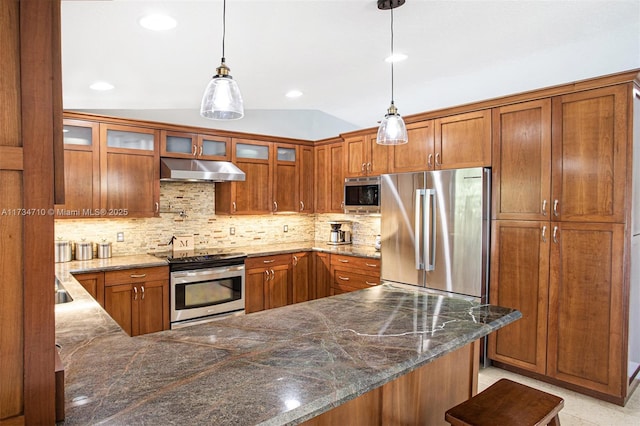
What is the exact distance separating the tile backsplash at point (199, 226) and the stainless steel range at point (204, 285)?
0.30 m

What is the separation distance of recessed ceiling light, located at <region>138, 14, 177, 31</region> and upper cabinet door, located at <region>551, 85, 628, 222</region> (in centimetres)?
288

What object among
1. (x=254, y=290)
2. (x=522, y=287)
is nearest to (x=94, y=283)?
(x=254, y=290)

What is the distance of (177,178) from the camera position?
13.5ft

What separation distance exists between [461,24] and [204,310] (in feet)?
11.6

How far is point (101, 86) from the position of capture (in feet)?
11.5

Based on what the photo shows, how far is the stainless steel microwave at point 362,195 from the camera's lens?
4566 mm

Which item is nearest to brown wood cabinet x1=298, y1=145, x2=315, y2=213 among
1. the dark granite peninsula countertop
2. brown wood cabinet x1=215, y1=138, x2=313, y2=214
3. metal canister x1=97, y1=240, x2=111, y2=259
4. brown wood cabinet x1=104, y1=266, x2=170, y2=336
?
brown wood cabinet x1=215, y1=138, x2=313, y2=214

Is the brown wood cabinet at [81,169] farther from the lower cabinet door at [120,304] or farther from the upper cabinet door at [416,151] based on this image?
the upper cabinet door at [416,151]

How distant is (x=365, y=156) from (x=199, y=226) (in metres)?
2.19

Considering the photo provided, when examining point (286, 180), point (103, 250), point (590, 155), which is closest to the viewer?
point (590, 155)

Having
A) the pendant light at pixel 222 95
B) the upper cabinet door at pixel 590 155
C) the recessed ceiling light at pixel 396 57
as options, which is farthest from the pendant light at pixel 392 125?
the upper cabinet door at pixel 590 155

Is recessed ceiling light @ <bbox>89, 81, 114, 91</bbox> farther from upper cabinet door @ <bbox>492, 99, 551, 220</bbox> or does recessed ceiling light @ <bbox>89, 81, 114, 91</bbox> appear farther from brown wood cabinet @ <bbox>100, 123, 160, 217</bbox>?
upper cabinet door @ <bbox>492, 99, 551, 220</bbox>

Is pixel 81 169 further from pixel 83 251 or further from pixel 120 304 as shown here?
pixel 120 304

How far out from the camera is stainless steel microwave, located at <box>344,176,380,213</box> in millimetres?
4566
